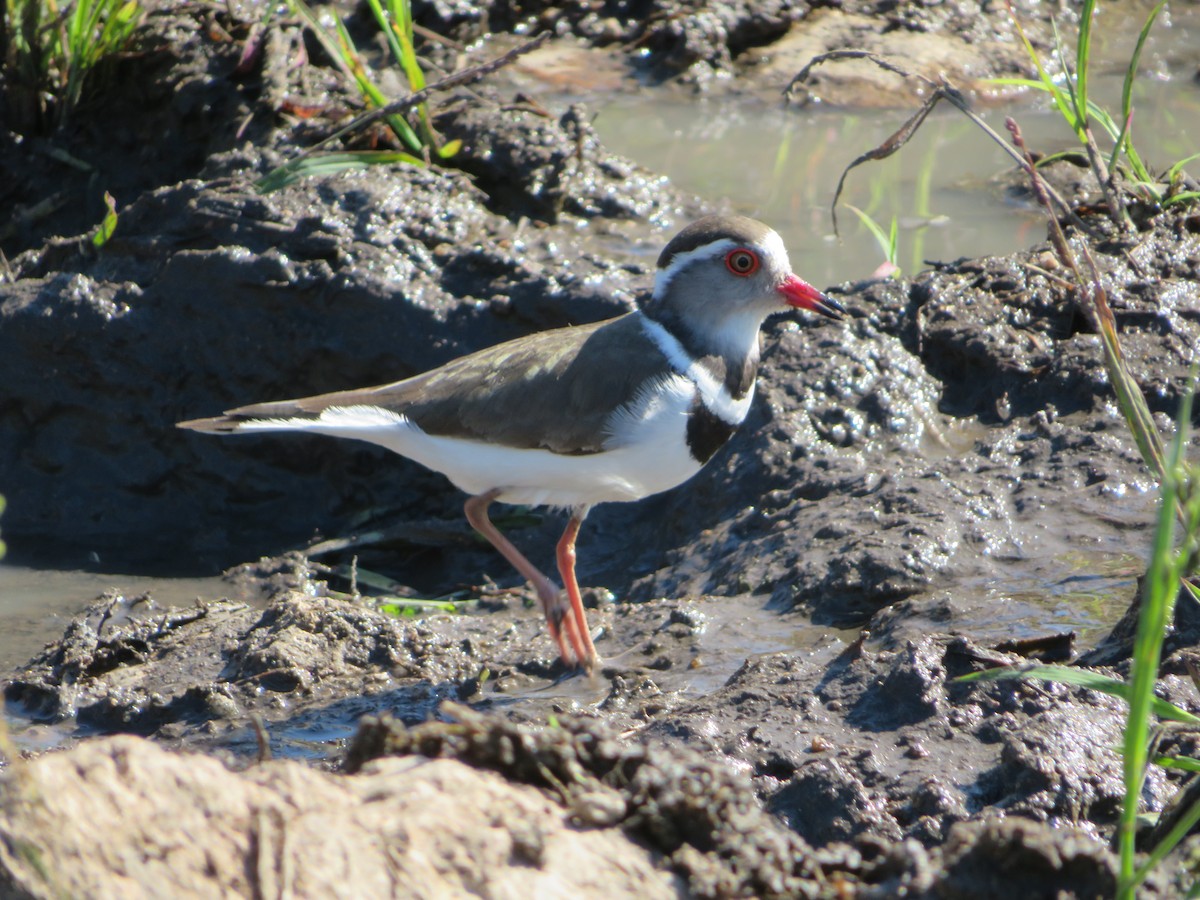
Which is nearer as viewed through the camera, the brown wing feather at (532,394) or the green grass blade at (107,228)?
the brown wing feather at (532,394)

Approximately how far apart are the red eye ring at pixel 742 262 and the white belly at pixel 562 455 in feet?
1.84

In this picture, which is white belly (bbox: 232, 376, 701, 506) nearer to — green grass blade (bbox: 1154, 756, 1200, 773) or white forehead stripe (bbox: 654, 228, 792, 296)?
white forehead stripe (bbox: 654, 228, 792, 296)

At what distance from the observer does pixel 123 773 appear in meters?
2.35

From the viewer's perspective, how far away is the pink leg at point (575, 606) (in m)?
4.89

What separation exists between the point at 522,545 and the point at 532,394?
162cm

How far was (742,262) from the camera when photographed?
529cm

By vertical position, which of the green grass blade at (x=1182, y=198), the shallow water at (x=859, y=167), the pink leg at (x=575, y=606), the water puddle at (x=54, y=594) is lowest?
the water puddle at (x=54, y=594)

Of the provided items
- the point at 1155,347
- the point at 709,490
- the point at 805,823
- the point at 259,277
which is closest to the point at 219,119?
the point at 259,277

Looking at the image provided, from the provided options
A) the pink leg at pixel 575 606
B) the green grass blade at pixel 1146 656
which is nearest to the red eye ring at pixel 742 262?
the pink leg at pixel 575 606

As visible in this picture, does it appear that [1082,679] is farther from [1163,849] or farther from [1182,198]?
[1182,198]

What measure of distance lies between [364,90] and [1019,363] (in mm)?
3811

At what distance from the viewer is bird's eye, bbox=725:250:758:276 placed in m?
5.27

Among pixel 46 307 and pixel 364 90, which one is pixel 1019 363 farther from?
pixel 46 307

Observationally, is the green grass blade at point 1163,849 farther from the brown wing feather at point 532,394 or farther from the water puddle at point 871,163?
the water puddle at point 871,163
